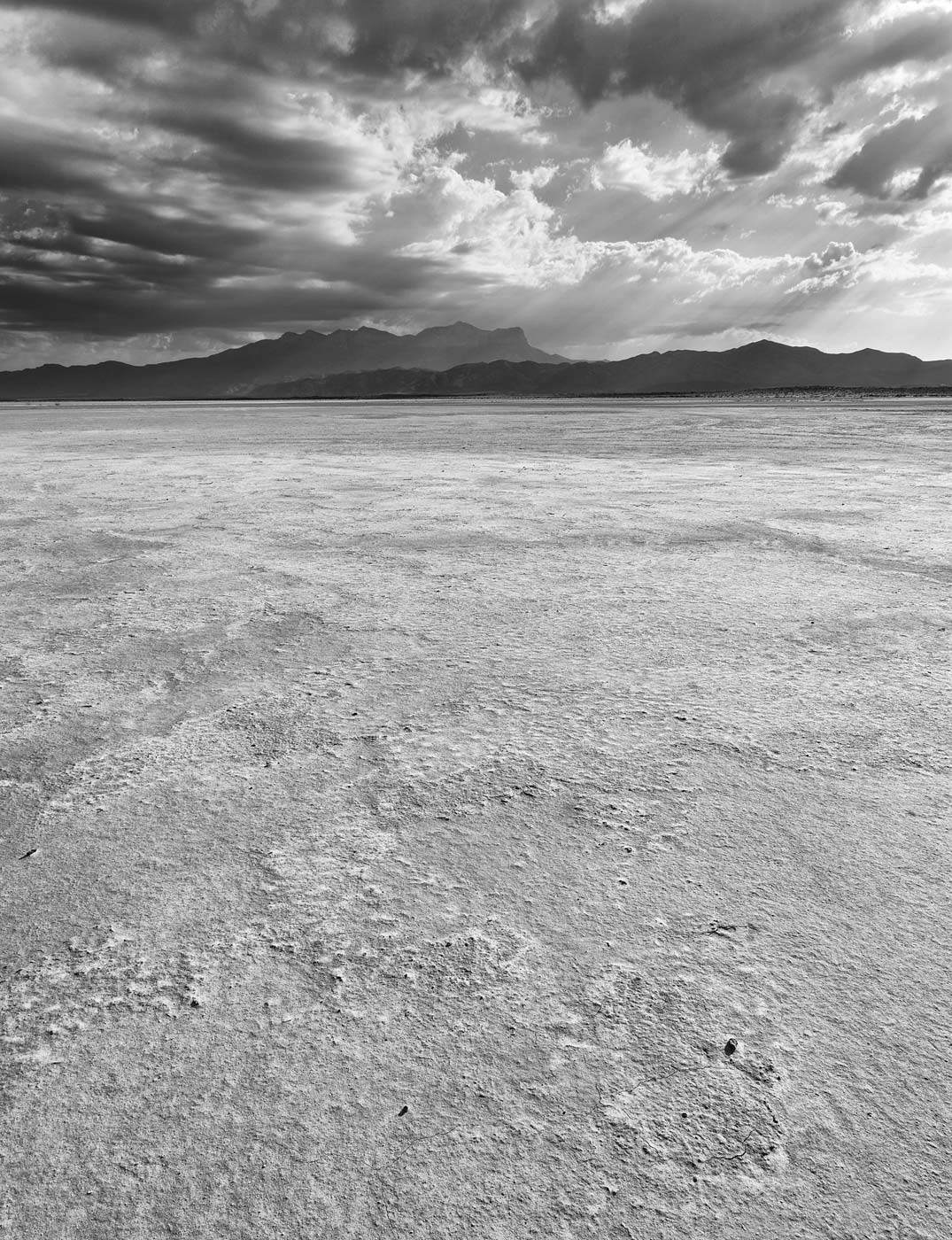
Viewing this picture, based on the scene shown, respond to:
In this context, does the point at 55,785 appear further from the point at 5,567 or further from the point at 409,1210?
the point at 5,567

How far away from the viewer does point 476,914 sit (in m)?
2.33

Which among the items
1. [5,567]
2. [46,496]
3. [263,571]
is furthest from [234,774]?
[46,496]

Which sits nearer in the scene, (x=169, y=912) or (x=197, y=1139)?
(x=197, y=1139)

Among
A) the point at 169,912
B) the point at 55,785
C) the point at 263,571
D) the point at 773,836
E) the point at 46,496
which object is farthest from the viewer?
the point at 46,496

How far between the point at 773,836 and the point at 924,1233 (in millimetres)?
1304

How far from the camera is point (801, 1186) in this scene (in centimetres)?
158

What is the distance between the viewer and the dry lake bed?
1592 mm

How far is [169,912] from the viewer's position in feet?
7.67

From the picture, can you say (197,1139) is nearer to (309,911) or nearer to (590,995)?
(309,911)

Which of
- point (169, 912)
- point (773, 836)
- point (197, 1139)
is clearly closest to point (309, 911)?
point (169, 912)

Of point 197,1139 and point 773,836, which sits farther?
point 773,836

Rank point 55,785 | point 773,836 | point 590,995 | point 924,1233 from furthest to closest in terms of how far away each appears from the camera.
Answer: point 55,785
point 773,836
point 590,995
point 924,1233

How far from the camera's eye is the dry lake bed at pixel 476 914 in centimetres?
159

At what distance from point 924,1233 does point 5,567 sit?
7001 mm
